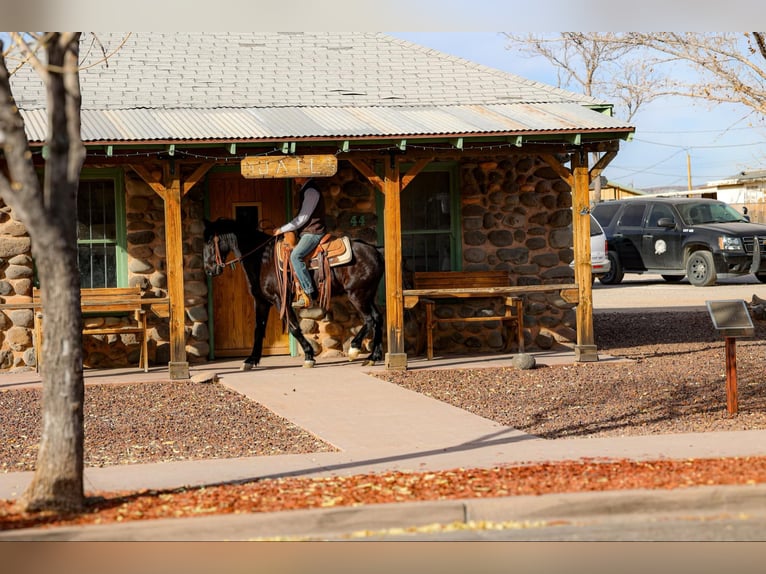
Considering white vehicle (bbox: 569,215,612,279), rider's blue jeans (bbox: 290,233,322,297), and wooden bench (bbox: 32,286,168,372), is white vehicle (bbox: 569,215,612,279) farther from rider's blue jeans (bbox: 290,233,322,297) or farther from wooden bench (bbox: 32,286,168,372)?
wooden bench (bbox: 32,286,168,372)

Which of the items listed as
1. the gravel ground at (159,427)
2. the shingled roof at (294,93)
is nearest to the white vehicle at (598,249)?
the shingled roof at (294,93)

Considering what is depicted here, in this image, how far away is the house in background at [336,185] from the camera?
14.3m

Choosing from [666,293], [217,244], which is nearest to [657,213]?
[666,293]

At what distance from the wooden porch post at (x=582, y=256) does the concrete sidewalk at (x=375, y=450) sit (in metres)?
2.92

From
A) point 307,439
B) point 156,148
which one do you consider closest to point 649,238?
point 156,148

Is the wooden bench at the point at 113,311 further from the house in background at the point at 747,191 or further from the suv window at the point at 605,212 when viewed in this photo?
the house in background at the point at 747,191

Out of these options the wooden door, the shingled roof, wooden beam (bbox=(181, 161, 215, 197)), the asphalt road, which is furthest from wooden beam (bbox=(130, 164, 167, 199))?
the asphalt road

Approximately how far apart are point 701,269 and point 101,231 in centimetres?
1578

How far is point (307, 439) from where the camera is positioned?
1045 cm

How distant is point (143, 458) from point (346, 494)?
260 cm

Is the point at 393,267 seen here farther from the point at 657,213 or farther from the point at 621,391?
the point at 657,213

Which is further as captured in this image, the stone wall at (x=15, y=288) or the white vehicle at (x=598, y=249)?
the white vehicle at (x=598, y=249)

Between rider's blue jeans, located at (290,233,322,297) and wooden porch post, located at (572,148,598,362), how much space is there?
10.7ft

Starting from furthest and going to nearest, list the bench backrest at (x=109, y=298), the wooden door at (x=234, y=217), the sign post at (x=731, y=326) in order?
the wooden door at (x=234, y=217) → the bench backrest at (x=109, y=298) → the sign post at (x=731, y=326)
